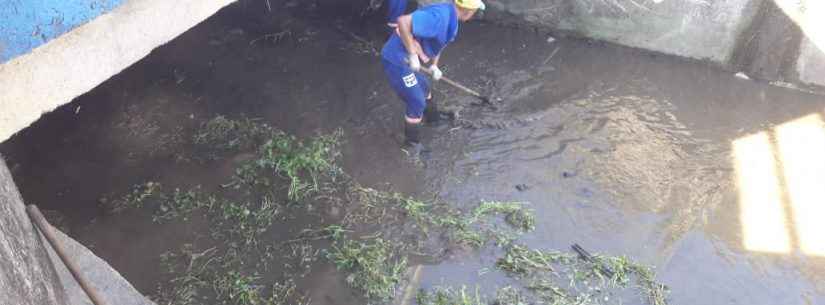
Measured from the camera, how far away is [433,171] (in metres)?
5.89

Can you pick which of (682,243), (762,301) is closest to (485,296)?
(682,243)

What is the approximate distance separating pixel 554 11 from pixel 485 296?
4.52 metres

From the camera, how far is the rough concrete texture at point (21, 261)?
231cm

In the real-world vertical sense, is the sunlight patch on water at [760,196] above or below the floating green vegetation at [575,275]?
above

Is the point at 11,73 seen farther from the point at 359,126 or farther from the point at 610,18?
the point at 610,18

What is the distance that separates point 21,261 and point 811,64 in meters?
7.47

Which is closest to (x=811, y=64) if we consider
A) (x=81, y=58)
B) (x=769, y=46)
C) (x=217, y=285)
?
(x=769, y=46)

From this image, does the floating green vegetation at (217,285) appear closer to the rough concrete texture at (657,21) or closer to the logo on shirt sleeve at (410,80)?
the logo on shirt sleeve at (410,80)

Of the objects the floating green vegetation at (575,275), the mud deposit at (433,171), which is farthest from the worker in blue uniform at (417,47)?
the floating green vegetation at (575,275)

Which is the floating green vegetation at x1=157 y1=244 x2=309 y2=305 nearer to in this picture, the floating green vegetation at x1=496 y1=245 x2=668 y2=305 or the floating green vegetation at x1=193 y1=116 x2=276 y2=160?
the floating green vegetation at x1=193 y1=116 x2=276 y2=160

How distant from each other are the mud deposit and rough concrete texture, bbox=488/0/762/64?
21 cm

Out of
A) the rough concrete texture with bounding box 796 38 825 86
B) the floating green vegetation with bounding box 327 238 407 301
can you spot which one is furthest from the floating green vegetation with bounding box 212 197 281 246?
the rough concrete texture with bounding box 796 38 825 86

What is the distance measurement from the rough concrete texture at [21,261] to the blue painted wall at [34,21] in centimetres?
112

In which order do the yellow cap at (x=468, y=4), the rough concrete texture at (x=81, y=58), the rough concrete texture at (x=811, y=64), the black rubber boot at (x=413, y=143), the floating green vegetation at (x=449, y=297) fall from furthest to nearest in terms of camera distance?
1. the rough concrete texture at (x=811, y=64)
2. the black rubber boot at (x=413, y=143)
3. the yellow cap at (x=468, y=4)
4. the floating green vegetation at (x=449, y=297)
5. the rough concrete texture at (x=81, y=58)
